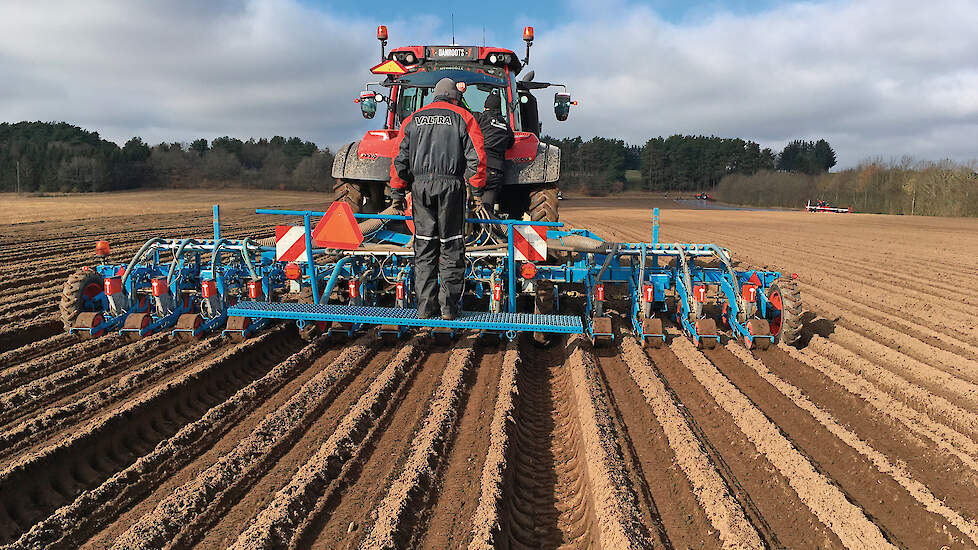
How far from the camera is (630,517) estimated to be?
2.55 meters

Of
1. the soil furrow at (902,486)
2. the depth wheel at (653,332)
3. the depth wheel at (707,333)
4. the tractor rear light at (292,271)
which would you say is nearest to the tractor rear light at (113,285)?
the tractor rear light at (292,271)

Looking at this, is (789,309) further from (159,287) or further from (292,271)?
(159,287)

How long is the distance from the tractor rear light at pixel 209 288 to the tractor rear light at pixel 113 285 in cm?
74

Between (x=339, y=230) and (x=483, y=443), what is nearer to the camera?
(x=483, y=443)

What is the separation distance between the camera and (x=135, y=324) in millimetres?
4984

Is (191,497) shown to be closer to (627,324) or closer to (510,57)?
(627,324)

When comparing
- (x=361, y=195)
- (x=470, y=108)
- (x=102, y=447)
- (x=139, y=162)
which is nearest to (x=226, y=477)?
(x=102, y=447)

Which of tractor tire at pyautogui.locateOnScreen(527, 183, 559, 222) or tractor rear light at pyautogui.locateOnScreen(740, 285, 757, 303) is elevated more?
tractor tire at pyautogui.locateOnScreen(527, 183, 559, 222)

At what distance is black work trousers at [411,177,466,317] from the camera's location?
4277 millimetres

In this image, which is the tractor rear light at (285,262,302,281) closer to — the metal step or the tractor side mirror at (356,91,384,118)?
the metal step

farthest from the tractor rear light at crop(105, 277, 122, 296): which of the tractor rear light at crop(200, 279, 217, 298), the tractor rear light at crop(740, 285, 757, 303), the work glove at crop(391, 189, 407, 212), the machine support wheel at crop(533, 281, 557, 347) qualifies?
the tractor rear light at crop(740, 285, 757, 303)

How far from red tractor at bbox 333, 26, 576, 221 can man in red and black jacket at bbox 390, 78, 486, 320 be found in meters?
2.05

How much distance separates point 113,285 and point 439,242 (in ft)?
9.45

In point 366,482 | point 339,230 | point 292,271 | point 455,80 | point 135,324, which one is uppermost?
point 455,80
